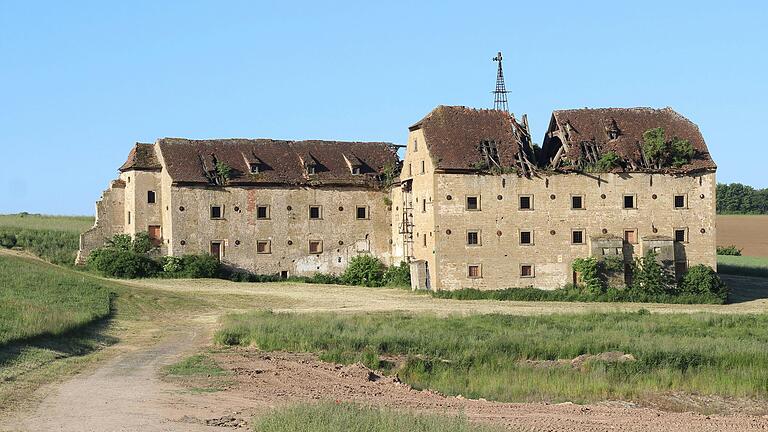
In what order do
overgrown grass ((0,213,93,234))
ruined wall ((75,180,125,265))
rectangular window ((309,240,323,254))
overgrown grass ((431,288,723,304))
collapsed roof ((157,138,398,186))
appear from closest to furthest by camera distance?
overgrown grass ((431,288,723,304))
collapsed roof ((157,138,398,186))
rectangular window ((309,240,323,254))
ruined wall ((75,180,125,265))
overgrown grass ((0,213,93,234))

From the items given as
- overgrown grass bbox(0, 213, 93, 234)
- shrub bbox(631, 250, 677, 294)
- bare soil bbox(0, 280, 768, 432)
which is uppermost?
overgrown grass bbox(0, 213, 93, 234)

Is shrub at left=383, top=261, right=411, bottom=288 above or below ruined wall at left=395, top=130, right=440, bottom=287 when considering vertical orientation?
below

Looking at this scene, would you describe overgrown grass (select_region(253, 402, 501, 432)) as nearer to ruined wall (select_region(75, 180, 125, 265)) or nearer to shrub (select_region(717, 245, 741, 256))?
ruined wall (select_region(75, 180, 125, 265))

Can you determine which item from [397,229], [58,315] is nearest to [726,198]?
[397,229]

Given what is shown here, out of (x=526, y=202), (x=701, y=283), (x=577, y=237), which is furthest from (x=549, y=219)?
(x=701, y=283)

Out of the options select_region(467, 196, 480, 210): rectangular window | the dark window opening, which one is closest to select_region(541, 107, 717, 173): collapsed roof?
the dark window opening

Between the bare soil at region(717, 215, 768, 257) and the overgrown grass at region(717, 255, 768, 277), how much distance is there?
658 centimetres

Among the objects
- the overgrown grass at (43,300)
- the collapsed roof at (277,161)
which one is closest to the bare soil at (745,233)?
the collapsed roof at (277,161)

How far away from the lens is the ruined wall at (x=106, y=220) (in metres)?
67.8

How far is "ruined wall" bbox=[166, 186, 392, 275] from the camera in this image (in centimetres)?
6462

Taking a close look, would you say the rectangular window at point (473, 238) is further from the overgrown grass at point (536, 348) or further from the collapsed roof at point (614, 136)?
the overgrown grass at point (536, 348)

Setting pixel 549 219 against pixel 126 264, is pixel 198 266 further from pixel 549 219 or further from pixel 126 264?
pixel 549 219

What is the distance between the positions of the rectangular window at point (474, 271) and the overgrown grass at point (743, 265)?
2576 centimetres

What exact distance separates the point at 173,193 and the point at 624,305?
24.5 metres
